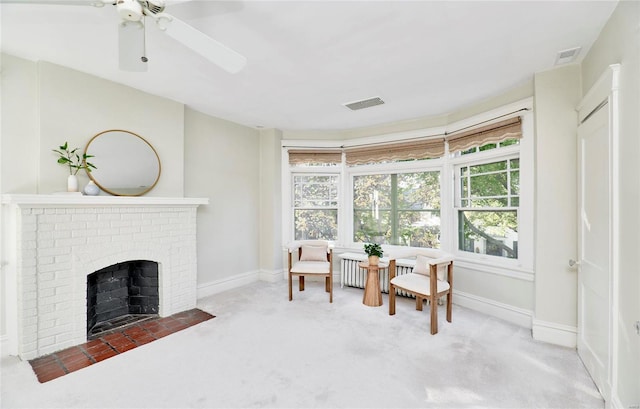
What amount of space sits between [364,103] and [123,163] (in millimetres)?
2702

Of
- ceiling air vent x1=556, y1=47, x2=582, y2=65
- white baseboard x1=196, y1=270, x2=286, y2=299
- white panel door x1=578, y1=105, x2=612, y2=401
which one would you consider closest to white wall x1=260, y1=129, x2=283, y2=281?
white baseboard x1=196, y1=270, x2=286, y2=299

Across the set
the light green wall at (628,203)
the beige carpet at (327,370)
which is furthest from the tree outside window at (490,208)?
the light green wall at (628,203)

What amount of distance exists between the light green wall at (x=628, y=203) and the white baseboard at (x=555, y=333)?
2.89ft

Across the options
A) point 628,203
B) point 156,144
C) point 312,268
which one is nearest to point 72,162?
point 156,144

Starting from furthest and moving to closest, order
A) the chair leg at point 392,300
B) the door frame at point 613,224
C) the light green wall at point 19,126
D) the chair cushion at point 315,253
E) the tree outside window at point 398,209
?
the chair cushion at point 315,253
the tree outside window at point 398,209
the chair leg at point 392,300
the light green wall at point 19,126
the door frame at point 613,224

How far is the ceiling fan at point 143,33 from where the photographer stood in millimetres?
1267

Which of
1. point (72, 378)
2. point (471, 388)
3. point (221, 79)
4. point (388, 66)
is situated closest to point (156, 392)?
point (72, 378)

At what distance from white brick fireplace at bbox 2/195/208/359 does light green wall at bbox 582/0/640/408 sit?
3781mm

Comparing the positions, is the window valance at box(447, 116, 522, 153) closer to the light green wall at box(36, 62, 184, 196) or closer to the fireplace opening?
the light green wall at box(36, 62, 184, 196)

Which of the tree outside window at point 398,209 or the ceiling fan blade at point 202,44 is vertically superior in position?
the ceiling fan blade at point 202,44

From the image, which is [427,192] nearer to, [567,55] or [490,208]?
[490,208]

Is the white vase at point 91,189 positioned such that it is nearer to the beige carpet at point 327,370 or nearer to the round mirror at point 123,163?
the round mirror at point 123,163

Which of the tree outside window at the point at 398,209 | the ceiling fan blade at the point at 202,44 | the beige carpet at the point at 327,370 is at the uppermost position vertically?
the ceiling fan blade at the point at 202,44

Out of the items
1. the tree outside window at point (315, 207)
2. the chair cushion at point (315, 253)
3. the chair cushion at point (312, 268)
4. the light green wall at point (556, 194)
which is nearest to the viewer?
the light green wall at point (556, 194)
